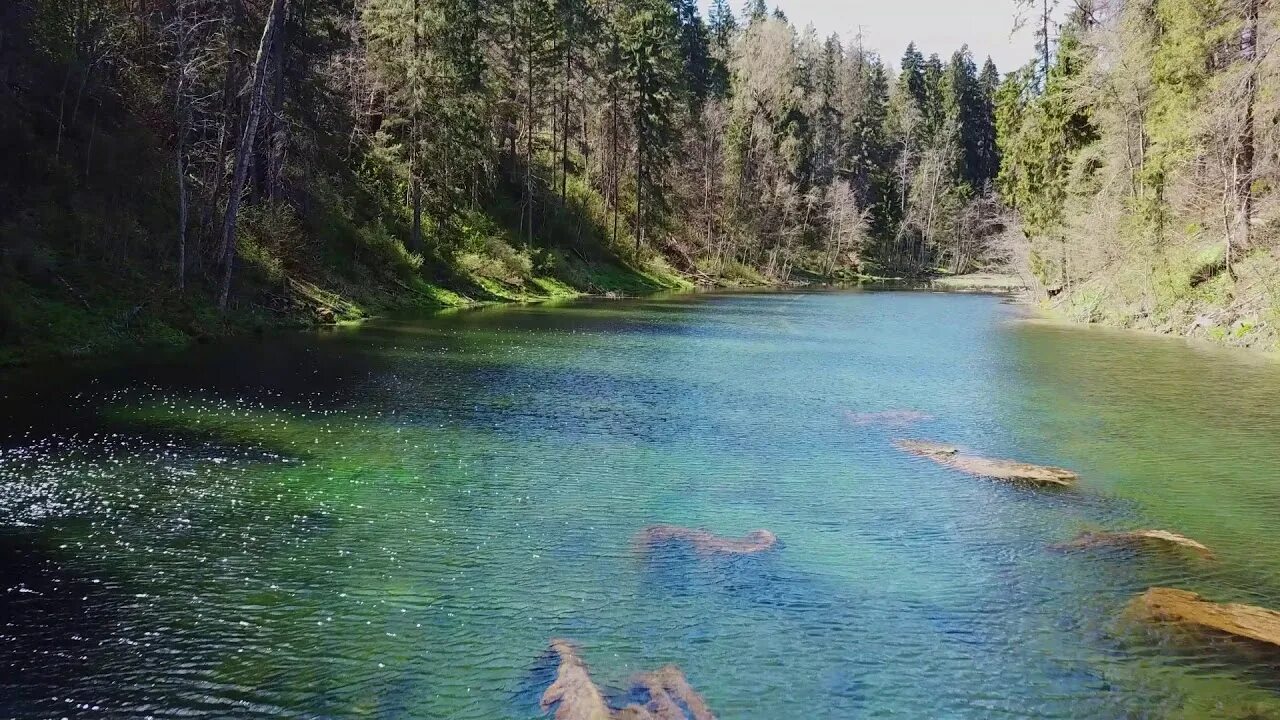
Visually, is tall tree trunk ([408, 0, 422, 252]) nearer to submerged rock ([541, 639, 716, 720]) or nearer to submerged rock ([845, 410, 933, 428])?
submerged rock ([845, 410, 933, 428])

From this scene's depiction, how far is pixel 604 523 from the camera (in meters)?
9.96

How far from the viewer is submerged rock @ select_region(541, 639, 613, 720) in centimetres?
584

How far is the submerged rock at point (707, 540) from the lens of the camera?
361 inches

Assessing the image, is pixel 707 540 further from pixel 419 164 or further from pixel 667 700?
pixel 419 164

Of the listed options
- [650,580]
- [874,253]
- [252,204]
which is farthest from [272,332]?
[874,253]

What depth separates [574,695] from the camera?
607cm

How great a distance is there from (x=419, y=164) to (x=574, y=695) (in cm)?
4030

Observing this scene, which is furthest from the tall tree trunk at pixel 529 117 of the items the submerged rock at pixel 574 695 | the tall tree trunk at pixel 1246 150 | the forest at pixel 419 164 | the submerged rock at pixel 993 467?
the submerged rock at pixel 574 695

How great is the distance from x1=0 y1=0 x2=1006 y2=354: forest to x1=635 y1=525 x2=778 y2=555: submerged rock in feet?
48.0

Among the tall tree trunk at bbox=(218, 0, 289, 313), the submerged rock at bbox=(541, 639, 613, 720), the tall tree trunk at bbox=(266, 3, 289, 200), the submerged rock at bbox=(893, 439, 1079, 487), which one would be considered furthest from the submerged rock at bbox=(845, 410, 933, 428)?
the tall tree trunk at bbox=(266, 3, 289, 200)

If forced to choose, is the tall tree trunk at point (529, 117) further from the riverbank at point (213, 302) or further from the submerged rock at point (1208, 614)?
the submerged rock at point (1208, 614)

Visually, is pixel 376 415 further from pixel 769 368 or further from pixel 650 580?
pixel 769 368

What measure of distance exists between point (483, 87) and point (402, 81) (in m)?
6.94

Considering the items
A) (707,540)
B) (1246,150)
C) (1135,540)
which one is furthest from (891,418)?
(1246,150)
